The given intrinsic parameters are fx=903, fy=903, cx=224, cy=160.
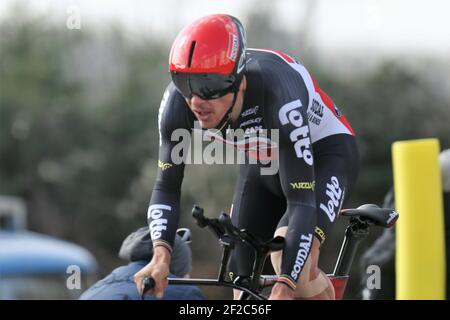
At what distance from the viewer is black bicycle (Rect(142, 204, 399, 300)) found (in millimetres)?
4445

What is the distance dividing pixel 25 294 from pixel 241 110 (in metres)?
10.5

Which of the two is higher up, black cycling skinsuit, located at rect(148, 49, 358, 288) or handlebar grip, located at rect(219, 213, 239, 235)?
black cycling skinsuit, located at rect(148, 49, 358, 288)

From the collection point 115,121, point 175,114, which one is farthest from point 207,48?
point 115,121

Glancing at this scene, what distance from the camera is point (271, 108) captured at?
498cm

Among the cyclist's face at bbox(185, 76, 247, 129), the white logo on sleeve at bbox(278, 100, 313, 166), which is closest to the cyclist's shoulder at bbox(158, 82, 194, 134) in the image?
the cyclist's face at bbox(185, 76, 247, 129)

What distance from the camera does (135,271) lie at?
16.7 feet

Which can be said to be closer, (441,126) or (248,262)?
(248,262)

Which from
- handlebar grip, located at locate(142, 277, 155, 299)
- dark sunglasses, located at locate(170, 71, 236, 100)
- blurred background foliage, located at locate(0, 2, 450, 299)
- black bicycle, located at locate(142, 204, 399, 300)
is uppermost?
blurred background foliage, located at locate(0, 2, 450, 299)

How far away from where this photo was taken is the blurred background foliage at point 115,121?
19.9 metres

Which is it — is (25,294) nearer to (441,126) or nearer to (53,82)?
(441,126)

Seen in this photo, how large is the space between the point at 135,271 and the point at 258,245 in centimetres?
91

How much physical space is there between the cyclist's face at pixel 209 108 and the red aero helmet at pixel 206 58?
34 millimetres

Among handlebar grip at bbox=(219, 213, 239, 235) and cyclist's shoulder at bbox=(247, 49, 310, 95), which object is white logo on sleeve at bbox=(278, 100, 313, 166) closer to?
cyclist's shoulder at bbox=(247, 49, 310, 95)
